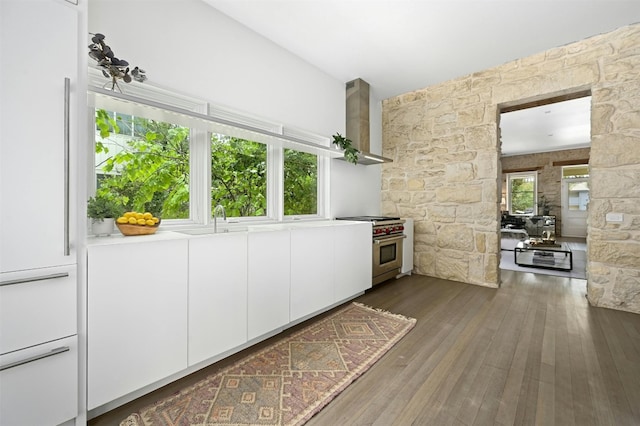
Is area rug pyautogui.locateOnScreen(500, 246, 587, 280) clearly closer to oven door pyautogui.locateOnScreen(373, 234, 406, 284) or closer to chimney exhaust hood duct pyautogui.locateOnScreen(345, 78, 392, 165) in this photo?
oven door pyautogui.locateOnScreen(373, 234, 406, 284)

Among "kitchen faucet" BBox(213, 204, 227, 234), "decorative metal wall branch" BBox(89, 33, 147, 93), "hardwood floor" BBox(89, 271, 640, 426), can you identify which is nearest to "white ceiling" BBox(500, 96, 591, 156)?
"hardwood floor" BBox(89, 271, 640, 426)

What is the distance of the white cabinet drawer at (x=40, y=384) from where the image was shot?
1.18 metres

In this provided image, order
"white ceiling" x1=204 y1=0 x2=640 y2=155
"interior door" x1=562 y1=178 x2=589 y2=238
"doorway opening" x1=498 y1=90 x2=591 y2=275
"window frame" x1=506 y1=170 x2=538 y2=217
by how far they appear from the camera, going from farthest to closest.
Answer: "window frame" x1=506 y1=170 x2=538 y2=217
"interior door" x1=562 y1=178 x2=589 y2=238
"doorway opening" x1=498 y1=90 x2=591 y2=275
"white ceiling" x1=204 y1=0 x2=640 y2=155

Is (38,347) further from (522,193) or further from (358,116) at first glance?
(522,193)

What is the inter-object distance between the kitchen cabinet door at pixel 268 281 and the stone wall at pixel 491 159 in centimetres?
287

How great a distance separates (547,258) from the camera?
4.98 meters

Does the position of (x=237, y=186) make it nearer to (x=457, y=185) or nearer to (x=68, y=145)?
(x=68, y=145)

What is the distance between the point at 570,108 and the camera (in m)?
5.36

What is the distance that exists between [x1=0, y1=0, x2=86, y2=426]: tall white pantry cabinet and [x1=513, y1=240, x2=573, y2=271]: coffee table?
6186mm

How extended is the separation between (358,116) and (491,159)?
194 cm

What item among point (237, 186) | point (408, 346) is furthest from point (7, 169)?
point (408, 346)

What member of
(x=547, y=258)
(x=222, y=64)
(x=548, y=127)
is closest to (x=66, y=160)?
(x=222, y=64)

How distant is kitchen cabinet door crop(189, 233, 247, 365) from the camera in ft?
5.96

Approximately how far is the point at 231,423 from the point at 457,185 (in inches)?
157
